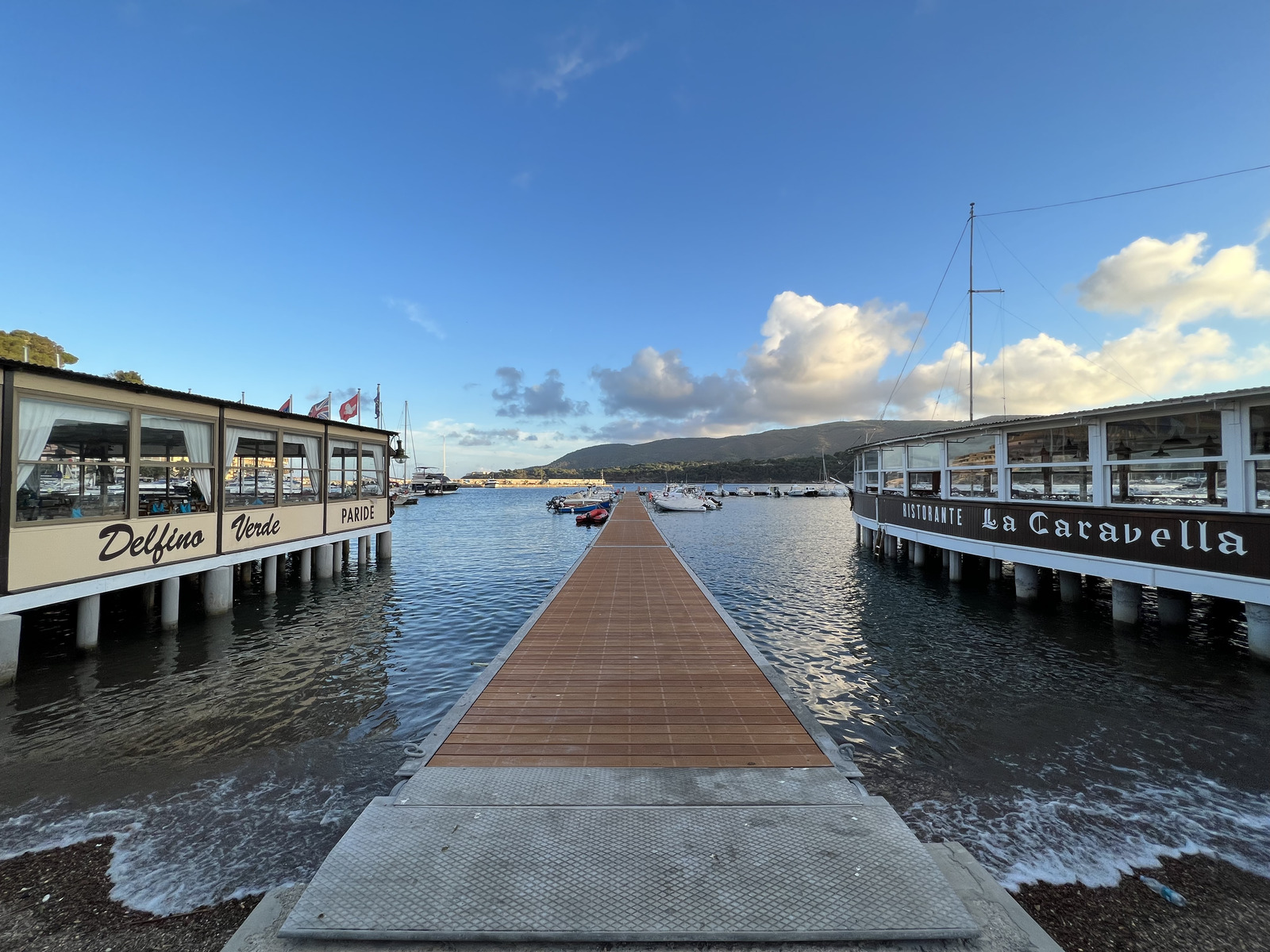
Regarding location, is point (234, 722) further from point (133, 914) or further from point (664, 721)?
point (664, 721)

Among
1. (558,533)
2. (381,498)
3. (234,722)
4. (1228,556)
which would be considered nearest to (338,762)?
(234,722)

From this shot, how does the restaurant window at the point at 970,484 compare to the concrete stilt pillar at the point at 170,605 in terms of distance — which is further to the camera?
the restaurant window at the point at 970,484

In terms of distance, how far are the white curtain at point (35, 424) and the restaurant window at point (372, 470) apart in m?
10.2

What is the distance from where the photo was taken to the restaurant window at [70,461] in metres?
8.45

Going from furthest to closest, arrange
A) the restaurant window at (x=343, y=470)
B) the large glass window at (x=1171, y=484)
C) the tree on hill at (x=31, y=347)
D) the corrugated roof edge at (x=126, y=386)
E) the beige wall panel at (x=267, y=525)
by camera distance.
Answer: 1. the tree on hill at (x=31, y=347)
2. the restaurant window at (x=343, y=470)
3. the beige wall panel at (x=267, y=525)
4. the large glass window at (x=1171, y=484)
5. the corrugated roof edge at (x=126, y=386)

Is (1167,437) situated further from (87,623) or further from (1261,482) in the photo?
(87,623)

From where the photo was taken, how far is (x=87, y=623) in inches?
401

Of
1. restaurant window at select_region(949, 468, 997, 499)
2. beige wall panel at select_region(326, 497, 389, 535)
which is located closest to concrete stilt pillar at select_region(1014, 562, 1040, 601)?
restaurant window at select_region(949, 468, 997, 499)

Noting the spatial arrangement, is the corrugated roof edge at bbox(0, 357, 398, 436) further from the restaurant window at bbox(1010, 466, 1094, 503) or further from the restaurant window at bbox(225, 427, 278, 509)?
the restaurant window at bbox(1010, 466, 1094, 503)

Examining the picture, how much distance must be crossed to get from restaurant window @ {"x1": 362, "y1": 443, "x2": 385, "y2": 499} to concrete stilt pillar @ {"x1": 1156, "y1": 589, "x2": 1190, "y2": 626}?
22.2m

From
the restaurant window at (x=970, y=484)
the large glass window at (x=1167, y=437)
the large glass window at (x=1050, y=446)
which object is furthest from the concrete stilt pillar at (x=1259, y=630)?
the restaurant window at (x=970, y=484)

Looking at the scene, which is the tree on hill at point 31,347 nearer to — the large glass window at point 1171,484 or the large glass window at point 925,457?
the large glass window at point 925,457

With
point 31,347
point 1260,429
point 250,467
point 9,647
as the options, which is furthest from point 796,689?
point 31,347

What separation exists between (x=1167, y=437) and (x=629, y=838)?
1287 cm
